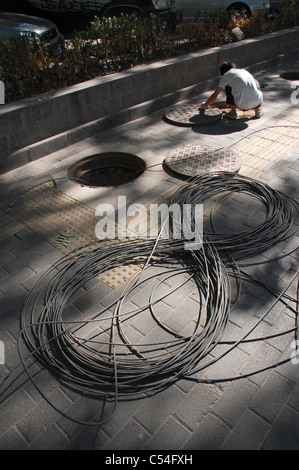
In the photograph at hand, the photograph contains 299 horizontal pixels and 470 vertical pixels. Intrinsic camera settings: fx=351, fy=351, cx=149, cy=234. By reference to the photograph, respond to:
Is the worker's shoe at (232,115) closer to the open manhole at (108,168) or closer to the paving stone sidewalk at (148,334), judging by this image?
the paving stone sidewalk at (148,334)

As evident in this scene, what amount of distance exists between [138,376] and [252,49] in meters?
9.14

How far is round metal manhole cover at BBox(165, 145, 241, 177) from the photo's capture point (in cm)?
491

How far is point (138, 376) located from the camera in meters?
2.50

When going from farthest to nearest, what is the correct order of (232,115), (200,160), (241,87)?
(232,115) → (241,87) → (200,160)

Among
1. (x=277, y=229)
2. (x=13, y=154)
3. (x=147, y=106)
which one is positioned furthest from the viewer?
(x=147, y=106)

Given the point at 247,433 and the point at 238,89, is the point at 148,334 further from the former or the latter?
the point at 238,89

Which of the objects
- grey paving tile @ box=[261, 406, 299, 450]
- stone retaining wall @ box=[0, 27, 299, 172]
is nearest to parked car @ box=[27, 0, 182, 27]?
stone retaining wall @ box=[0, 27, 299, 172]

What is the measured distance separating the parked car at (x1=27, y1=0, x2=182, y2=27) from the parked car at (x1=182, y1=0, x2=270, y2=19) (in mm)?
2463

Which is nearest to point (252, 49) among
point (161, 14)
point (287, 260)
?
point (161, 14)

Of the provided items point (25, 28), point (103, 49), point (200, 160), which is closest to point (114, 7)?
point (25, 28)

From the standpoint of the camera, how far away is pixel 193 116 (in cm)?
673

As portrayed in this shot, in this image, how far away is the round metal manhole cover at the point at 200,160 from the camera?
491cm

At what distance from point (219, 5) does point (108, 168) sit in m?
11.5
